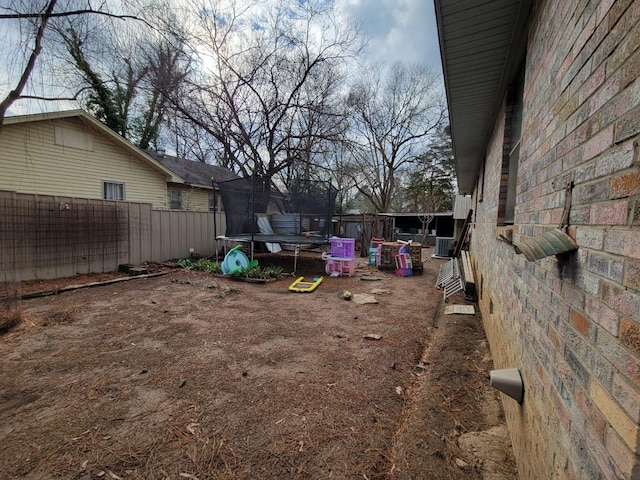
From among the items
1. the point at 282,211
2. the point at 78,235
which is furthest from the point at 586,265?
the point at 282,211

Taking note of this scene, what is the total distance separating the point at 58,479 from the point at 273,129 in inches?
556

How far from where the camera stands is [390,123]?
22.0 metres

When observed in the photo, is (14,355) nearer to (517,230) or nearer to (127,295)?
(127,295)

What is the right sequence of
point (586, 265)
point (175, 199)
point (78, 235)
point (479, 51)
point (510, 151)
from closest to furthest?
point (586, 265) → point (479, 51) → point (510, 151) → point (78, 235) → point (175, 199)

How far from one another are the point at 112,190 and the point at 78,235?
195 inches

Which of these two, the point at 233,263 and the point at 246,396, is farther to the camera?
the point at 233,263

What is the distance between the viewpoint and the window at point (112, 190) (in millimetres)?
10367

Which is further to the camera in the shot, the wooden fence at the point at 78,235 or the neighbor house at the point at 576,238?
the wooden fence at the point at 78,235

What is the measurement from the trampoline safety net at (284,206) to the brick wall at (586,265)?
7.86 metres

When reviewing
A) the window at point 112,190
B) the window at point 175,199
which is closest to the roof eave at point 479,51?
the window at point 112,190

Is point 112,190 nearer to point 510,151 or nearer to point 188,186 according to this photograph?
point 188,186

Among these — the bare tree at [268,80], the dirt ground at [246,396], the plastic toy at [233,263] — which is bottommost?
the dirt ground at [246,396]

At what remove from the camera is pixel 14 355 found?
294 cm

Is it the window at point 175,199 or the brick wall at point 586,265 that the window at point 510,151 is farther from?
the window at point 175,199
